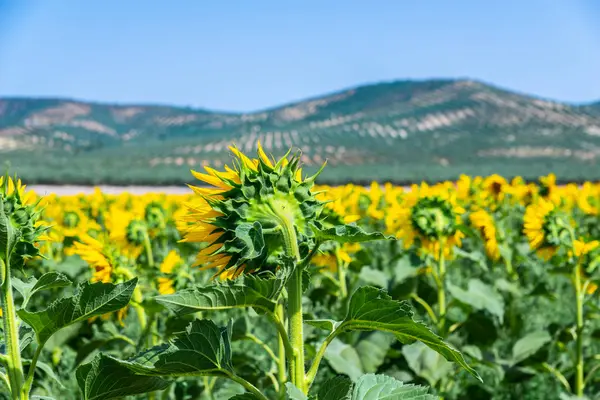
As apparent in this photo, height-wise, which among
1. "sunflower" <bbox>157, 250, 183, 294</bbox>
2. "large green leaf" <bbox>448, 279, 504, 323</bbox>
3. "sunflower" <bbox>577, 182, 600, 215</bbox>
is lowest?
"large green leaf" <bbox>448, 279, 504, 323</bbox>

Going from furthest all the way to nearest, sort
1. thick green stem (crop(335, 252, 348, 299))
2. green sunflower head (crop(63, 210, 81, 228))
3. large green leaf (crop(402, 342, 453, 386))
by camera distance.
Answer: green sunflower head (crop(63, 210, 81, 228)) → thick green stem (crop(335, 252, 348, 299)) → large green leaf (crop(402, 342, 453, 386))

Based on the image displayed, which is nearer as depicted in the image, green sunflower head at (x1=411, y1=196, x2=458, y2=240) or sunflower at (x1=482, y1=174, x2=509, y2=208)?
green sunflower head at (x1=411, y1=196, x2=458, y2=240)

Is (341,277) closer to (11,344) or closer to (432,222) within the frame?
(432,222)

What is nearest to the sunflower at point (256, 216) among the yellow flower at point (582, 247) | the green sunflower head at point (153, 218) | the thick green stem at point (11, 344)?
the thick green stem at point (11, 344)

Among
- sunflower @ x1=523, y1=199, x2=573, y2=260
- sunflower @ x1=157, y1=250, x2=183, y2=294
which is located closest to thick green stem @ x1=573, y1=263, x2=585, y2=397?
sunflower @ x1=523, y1=199, x2=573, y2=260

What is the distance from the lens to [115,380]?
3.64 ft

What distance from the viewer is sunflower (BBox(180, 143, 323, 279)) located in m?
1.12

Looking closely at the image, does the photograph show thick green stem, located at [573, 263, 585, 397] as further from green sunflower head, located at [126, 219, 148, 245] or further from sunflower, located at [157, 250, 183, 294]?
green sunflower head, located at [126, 219, 148, 245]

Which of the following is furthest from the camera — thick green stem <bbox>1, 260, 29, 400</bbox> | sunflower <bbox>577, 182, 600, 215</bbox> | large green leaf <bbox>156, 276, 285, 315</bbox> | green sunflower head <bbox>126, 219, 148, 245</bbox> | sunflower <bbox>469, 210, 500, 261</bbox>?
sunflower <bbox>577, 182, 600, 215</bbox>

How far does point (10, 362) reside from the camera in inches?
47.2

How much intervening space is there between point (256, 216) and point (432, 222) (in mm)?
2551

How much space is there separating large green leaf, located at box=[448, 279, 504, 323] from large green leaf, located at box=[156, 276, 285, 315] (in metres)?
2.48

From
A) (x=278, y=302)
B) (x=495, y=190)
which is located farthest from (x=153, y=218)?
(x=278, y=302)

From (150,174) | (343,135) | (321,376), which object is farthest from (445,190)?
(343,135)
